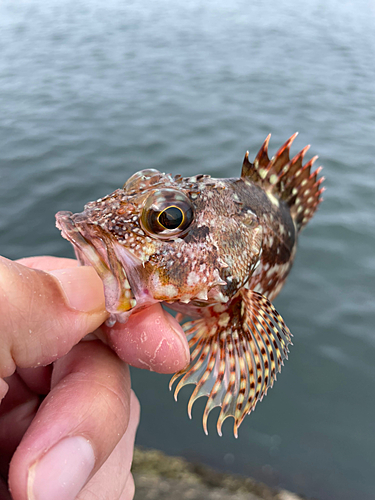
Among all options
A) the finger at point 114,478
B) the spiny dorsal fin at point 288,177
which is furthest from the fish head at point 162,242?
the finger at point 114,478

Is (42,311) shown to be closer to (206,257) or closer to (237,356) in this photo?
(206,257)

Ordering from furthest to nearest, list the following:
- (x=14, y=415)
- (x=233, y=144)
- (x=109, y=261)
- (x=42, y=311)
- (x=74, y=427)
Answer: (x=233, y=144) → (x=14, y=415) → (x=109, y=261) → (x=74, y=427) → (x=42, y=311)

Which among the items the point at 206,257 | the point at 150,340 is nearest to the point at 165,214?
the point at 206,257

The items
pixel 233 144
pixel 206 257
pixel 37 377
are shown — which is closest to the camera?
pixel 206 257

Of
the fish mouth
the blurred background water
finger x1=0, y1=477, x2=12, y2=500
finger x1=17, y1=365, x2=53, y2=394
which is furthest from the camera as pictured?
the blurred background water

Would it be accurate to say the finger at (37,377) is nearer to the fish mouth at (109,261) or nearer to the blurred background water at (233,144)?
the fish mouth at (109,261)

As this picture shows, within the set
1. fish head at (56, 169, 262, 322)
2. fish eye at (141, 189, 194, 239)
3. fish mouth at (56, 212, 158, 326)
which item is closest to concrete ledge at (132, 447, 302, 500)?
fish head at (56, 169, 262, 322)

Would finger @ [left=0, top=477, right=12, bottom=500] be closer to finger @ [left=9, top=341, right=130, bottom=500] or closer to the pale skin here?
the pale skin
